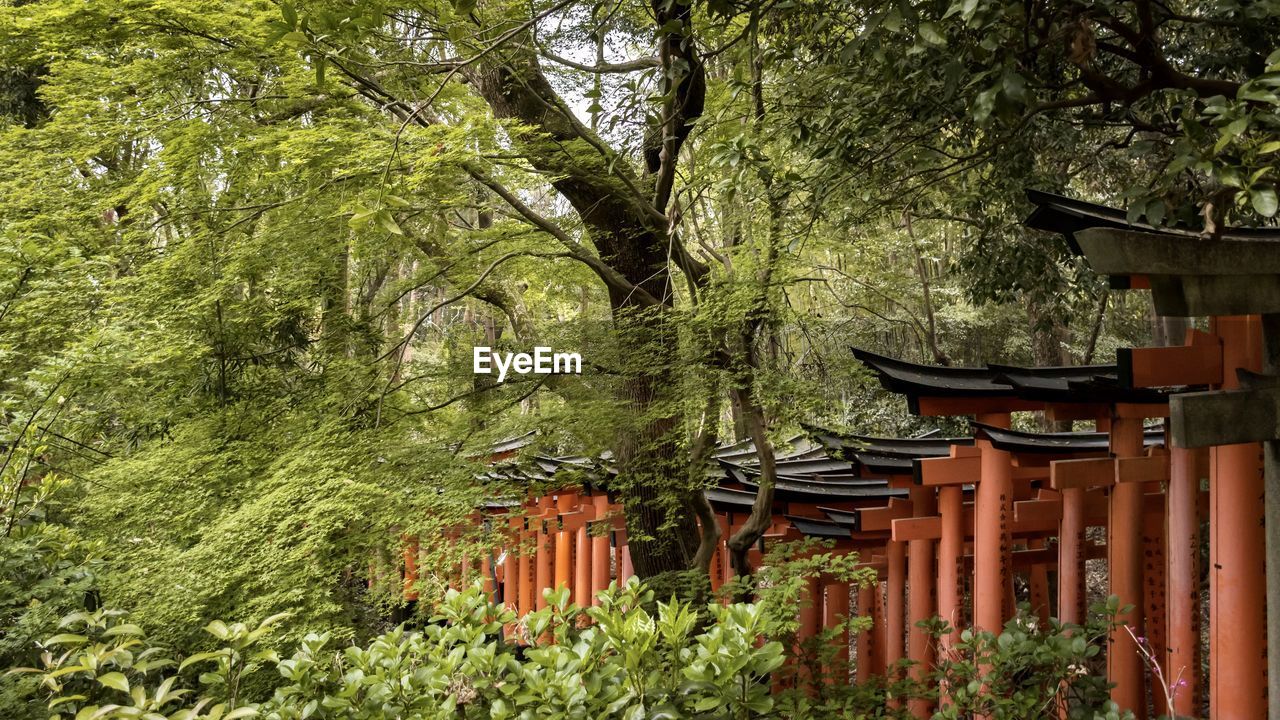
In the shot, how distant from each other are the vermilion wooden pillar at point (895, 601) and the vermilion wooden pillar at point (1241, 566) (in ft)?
8.40

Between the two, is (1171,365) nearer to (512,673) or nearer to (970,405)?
(970,405)

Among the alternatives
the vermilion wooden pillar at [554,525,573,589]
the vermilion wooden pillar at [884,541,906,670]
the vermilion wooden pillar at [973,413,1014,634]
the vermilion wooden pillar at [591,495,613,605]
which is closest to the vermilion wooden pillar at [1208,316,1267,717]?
the vermilion wooden pillar at [973,413,1014,634]

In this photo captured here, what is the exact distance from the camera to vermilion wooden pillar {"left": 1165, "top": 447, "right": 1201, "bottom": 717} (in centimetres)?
393

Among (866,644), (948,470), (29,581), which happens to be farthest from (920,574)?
(29,581)

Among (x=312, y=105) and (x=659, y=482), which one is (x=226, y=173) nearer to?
(x=312, y=105)

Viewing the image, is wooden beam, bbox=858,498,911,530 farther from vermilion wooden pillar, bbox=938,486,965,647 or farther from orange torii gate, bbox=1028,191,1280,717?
orange torii gate, bbox=1028,191,1280,717

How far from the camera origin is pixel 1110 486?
14.8ft

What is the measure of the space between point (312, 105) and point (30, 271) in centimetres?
187

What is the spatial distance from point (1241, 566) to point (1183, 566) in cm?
56

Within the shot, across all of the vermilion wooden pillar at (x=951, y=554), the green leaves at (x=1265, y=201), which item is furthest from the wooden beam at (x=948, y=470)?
the green leaves at (x=1265, y=201)

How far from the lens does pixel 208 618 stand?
14.0 ft

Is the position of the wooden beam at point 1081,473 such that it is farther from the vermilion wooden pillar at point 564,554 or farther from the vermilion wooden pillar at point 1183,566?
the vermilion wooden pillar at point 564,554

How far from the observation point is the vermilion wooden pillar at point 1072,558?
4.91 metres

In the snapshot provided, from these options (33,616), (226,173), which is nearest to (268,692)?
(33,616)
